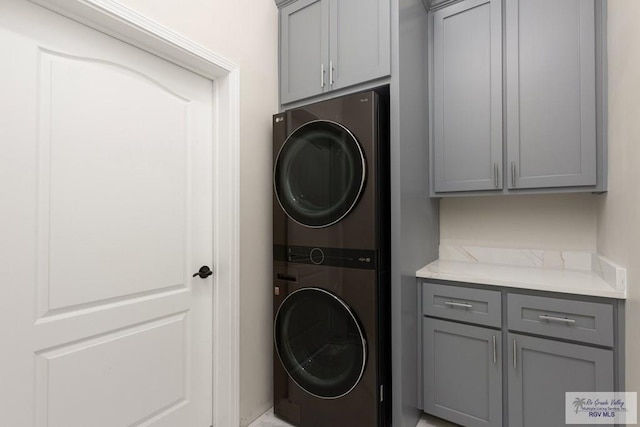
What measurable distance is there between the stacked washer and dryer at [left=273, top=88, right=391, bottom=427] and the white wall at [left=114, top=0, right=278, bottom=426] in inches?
4.4

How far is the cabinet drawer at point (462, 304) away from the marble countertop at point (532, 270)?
61mm

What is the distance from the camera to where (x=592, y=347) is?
4.47 ft

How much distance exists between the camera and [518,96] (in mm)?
1737

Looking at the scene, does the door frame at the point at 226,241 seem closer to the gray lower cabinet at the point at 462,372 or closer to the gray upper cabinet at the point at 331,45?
Result: the gray upper cabinet at the point at 331,45

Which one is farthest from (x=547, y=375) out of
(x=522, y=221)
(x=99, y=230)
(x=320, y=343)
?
(x=99, y=230)

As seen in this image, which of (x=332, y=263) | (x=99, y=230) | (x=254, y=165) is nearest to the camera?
(x=99, y=230)

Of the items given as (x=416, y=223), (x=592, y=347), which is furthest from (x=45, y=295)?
(x=592, y=347)

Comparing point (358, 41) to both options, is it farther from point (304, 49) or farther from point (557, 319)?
point (557, 319)

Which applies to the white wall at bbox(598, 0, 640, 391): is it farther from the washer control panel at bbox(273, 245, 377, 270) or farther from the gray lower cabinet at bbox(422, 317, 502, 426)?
the washer control panel at bbox(273, 245, 377, 270)

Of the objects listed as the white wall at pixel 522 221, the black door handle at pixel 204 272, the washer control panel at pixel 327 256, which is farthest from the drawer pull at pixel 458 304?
the black door handle at pixel 204 272

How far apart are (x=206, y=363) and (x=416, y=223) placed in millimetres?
1426

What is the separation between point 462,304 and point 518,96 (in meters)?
1.21

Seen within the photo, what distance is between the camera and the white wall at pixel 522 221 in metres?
1.86

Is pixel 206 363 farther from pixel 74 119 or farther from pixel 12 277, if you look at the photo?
pixel 74 119
